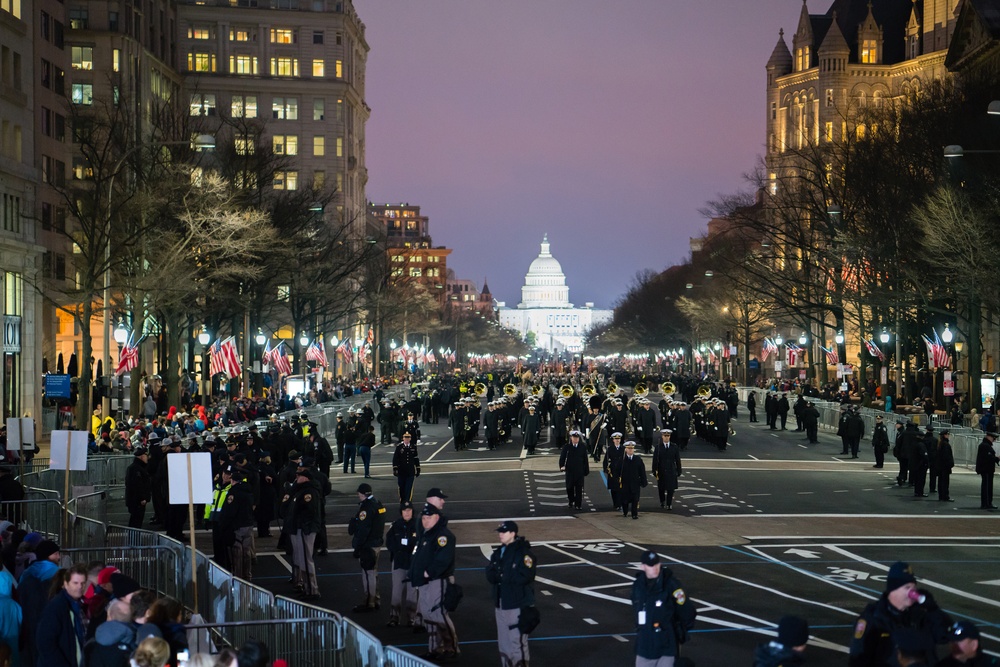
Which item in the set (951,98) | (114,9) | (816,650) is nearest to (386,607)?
(816,650)

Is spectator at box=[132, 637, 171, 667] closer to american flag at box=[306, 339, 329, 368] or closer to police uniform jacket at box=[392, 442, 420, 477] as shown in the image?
police uniform jacket at box=[392, 442, 420, 477]

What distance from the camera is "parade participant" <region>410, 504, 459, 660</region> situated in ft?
49.7

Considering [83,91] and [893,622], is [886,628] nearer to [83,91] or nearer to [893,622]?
[893,622]

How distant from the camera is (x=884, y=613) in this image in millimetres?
10672

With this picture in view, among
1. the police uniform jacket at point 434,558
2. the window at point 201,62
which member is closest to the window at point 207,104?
the window at point 201,62

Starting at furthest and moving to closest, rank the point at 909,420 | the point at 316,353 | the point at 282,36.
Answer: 1. the point at 282,36
2. the point at 316,353
3. the point at 909,420

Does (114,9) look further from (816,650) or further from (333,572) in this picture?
(816,650)

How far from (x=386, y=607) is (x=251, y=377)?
176ft

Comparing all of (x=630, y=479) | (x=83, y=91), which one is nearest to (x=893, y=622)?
(x=630, y=479)

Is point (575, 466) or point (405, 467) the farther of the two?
point (575, 466)

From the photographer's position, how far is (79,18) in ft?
291

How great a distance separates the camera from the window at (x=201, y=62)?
122 meters

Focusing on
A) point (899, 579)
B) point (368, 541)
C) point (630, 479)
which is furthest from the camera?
point (630, 479)

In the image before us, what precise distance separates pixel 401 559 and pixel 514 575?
10.8ft
